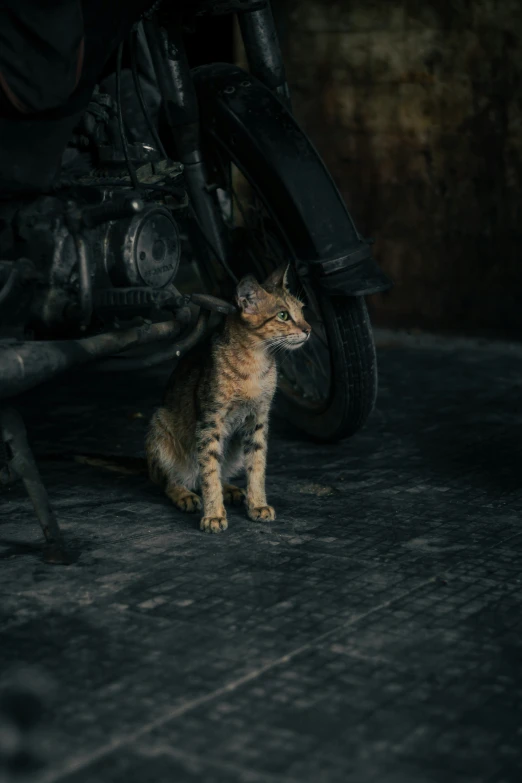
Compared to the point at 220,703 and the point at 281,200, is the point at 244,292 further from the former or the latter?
Result: the point at 220,703

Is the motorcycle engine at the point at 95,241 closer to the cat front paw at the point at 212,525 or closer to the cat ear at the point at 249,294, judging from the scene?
the cat ear at the point at 249,294

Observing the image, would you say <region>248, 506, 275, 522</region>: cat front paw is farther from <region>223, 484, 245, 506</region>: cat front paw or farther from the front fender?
the front fender

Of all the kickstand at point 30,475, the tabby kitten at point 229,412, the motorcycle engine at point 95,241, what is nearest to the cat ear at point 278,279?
the tabby kitten at point 229,412

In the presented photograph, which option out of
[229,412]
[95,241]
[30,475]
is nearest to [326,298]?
[229,412]

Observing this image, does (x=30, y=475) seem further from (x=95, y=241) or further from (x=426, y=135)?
(x=426, y=135)

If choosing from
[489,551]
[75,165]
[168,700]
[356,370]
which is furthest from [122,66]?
[168,700]

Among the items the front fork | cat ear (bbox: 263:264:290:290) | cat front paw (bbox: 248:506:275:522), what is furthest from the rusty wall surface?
cat front paw (bbox: 248:506:275:522)

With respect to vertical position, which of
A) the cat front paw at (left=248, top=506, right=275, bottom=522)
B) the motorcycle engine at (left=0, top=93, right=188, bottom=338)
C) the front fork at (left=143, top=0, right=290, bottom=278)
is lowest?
the cat front paw at (left=248, top=506, right=275, bottom=522)

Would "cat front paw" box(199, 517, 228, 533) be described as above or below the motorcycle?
below

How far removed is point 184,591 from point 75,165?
5.04 ft

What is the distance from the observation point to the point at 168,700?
2561 mm

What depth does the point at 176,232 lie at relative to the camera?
3850 millimetres

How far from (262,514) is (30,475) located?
2.60 feet

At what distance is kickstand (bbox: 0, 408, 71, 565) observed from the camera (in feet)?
10.8
